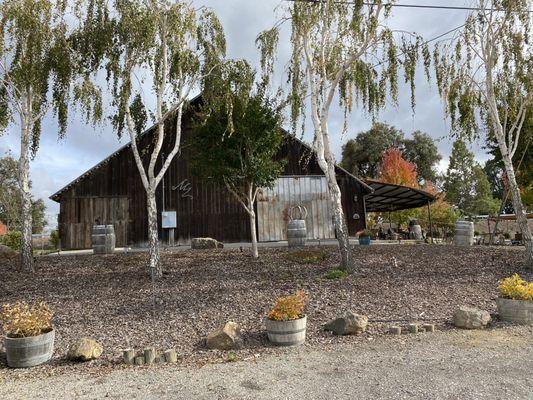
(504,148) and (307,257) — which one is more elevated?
(504,148)

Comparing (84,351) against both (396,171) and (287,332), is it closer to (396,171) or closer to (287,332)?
(287,332)

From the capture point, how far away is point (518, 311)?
22.6 ft

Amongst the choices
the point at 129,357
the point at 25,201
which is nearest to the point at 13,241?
the point at 25,201

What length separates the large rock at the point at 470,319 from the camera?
21.7ft

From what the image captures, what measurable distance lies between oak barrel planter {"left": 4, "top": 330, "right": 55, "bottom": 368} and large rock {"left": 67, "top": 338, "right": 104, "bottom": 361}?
0.40 meters

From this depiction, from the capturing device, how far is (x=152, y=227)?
31.4 feet

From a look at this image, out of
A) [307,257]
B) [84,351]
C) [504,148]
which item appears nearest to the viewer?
[84,351]

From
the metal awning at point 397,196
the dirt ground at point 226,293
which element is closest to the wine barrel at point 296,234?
the dirt ground at point 226,293

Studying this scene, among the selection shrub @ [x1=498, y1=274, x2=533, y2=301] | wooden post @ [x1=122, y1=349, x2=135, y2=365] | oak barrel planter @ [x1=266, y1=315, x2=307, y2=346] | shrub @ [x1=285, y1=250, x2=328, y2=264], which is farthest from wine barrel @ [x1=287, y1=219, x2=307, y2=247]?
wooden post @ [x1=122, y1=349, x2=135, y2=365]

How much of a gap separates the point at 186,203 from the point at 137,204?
2.11 m

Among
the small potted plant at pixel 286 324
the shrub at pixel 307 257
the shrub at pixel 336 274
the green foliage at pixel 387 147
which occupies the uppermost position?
the green foliage at pixel 387 147

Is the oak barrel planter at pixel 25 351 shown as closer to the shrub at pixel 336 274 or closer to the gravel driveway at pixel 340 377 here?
the gravel driveway at pixel 340 377

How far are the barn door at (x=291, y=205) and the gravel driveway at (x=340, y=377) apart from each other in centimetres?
1230

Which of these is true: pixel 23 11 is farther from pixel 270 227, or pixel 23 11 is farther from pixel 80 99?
pixel 270 227
